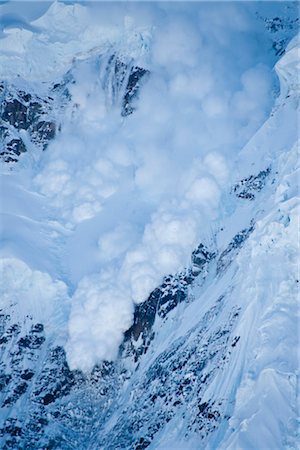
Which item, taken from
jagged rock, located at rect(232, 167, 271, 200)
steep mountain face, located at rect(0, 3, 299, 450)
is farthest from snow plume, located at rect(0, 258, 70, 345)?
jagged rock, located at rect(232, 167, 271, 200)

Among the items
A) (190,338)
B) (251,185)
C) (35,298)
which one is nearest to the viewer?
(190,338)

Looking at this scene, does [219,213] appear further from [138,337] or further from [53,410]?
[53,410]

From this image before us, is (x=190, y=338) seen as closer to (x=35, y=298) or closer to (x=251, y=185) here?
(x=251, y=185)

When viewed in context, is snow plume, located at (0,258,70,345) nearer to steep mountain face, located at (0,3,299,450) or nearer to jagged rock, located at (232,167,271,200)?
steep mountain face, located at (0,3,299,450)

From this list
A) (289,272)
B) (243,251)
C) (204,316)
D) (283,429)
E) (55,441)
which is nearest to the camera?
(283,429)

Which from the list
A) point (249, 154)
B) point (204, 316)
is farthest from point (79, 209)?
point (204, 316)

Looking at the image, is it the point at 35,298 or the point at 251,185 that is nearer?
the point at 251,185

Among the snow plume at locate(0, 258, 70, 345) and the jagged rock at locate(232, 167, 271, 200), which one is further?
the snow plume at locate(0, 258, 70, 345)

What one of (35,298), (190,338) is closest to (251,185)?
(190,338)
